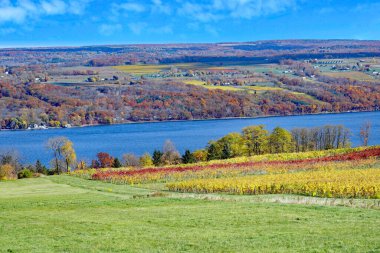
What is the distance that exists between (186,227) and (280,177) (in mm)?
21516

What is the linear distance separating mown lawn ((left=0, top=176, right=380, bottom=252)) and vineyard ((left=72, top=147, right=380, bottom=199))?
6.94m

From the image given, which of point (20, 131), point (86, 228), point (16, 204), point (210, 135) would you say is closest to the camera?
point (86, 228)

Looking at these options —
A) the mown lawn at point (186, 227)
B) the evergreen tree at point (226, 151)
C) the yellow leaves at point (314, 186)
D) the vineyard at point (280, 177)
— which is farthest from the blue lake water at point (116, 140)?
the mown lawn at point (186, 227)

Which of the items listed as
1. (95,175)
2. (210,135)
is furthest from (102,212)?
(210,135)

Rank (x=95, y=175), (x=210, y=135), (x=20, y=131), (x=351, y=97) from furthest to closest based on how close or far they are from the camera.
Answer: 1. (x=351, y=97)
2. (x=20, y=131)
3. (x=210, y=135)
4. (x=95, y=175)

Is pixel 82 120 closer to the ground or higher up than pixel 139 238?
closer to the ground

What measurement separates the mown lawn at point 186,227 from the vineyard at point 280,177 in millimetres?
6939

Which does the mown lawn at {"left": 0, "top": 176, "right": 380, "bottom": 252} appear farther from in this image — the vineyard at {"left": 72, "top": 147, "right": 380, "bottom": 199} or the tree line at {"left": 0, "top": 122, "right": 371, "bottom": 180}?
the tree line at {"left": 0, "top": 122, "right": 371, "bottom": 180}

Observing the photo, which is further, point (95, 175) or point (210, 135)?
point (210, 135)

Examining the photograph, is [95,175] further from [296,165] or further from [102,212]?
[102,212]

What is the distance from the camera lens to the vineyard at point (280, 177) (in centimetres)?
2969

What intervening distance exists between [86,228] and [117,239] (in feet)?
7.30

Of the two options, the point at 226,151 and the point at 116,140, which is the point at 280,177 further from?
the point at 116,140

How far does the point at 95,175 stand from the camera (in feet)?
155
